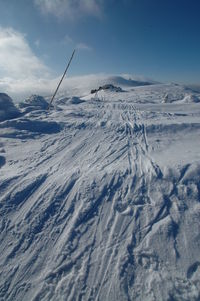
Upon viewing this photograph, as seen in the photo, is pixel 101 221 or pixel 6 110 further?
pixel 6 110

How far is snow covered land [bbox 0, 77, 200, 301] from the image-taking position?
3.38m

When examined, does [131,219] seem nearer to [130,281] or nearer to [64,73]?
[130,281]

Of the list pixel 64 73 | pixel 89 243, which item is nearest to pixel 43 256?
pixel 89 243

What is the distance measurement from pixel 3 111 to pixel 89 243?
1178 cm

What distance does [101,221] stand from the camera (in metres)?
4.39

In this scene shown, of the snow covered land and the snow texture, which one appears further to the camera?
the snow texture

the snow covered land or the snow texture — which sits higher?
the snow texture

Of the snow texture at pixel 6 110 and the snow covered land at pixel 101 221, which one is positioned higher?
the snow texture at pixel 6 110

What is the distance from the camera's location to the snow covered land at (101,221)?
11.1 ft

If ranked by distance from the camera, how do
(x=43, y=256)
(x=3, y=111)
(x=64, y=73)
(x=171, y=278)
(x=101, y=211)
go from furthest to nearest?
(x=64, y=73) → (x=3, y=111) → (x=101, y=211) → (x=43, y=256) → (x=171, y=278)

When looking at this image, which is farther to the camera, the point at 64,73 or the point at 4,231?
the point at 64,73

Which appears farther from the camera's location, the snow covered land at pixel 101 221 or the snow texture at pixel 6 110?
the snow texture at pixel 6 110

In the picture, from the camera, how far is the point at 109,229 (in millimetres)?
4195

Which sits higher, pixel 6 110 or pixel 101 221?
pixel 6 110
